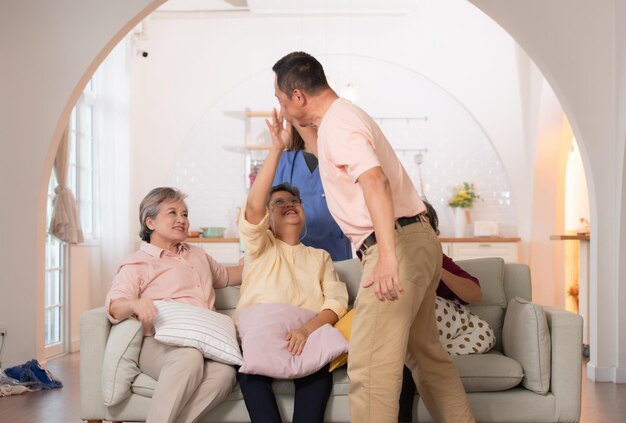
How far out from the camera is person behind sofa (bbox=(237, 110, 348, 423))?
336 cm

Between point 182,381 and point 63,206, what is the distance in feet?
12.2

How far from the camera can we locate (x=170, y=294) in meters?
3.52

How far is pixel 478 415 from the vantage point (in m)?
3.26

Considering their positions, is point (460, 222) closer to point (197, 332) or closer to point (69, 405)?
point (69, 405)

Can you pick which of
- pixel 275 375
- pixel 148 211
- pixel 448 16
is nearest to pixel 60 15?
pixel 148 211

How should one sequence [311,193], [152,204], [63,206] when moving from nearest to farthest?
[152,204] < [311,193] < [63,206]

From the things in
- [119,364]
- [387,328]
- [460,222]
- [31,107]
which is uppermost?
[31,107]

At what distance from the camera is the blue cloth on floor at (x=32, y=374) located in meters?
4.88

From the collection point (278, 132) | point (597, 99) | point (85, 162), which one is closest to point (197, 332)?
A: point (278, 132)

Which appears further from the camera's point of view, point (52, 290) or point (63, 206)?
point (52, 290)

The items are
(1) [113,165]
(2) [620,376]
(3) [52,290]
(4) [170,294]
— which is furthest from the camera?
(1) [113,165]

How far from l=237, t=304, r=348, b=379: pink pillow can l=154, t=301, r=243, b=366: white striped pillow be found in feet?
0.21

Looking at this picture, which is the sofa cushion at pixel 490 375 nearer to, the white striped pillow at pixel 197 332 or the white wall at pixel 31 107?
the white striped pillow at pixel 197 332

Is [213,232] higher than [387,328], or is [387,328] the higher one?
[213,232]
